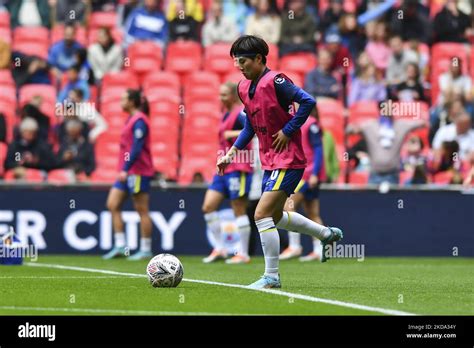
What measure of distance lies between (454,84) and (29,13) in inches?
307

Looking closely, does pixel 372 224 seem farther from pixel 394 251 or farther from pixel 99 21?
pixel 99 21

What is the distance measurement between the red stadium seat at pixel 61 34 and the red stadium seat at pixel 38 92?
3.50 feet

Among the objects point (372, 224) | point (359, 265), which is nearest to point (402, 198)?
point (372, 224)

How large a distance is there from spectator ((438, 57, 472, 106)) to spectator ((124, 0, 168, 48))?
16.6ft

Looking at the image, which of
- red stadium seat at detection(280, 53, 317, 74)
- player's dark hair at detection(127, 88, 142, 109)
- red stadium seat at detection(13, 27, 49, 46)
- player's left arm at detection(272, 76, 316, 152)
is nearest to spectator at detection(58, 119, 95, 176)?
player's dark hair at detection(127, 88, 142, 109)

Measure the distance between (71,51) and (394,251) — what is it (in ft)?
23.4

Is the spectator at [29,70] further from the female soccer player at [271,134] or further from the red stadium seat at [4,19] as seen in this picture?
the female soccer player at [271,134]

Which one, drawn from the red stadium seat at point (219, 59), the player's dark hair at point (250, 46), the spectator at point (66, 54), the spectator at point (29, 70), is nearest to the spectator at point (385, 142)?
the red stadium seat at point (219, 59)

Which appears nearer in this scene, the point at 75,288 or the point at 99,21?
the point at 75,288

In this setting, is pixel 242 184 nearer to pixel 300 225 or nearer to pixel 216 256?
pixel 216 256

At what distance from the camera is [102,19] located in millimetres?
21516

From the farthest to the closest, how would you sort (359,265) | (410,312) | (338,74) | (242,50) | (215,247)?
(338,74) < (215,247) < (359,265) < (242,50) < (410,312)

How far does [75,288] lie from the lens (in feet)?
34.9

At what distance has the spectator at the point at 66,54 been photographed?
20.7 metres
